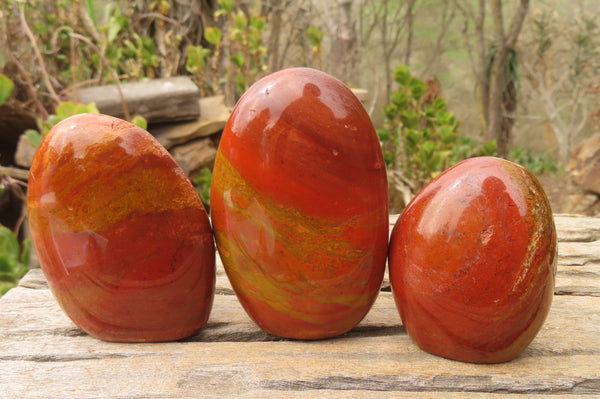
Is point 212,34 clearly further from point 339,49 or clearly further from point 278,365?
point 278,365

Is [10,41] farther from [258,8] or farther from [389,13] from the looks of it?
[389,13]

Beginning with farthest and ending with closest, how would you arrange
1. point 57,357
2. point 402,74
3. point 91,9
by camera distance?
1. point 91,9
2. point 402,74
3. point 57,357

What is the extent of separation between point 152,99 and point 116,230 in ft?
6.31

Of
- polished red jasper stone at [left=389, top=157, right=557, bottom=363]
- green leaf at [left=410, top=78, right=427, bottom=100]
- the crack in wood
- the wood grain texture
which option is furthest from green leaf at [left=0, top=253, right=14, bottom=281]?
green leaf at [left=410, top=78, right=427, bottom=100]

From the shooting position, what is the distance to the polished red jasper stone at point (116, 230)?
861mm

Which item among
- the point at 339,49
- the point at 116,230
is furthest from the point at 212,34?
the point at 116,230

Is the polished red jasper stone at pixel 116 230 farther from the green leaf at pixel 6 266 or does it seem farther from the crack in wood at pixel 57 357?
the green leaf at pixel 6 266

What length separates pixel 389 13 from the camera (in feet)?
20.8

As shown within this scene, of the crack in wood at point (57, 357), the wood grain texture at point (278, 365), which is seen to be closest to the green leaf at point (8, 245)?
the wood grain texture at point (278, 365)

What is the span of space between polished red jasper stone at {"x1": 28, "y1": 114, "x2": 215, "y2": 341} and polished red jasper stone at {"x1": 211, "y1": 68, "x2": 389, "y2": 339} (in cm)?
8

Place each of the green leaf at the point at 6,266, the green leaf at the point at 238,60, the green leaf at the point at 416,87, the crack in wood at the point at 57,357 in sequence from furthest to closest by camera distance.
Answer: the green leaf at the point at 238,60 < the green leaf at the point at 416,87 < the green leaf at the point at 6,266 < the crack in wood at the point at 57,357

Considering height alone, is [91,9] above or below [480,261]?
above

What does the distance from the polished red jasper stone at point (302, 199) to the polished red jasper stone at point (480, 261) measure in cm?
10

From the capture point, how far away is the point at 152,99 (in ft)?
8.69
